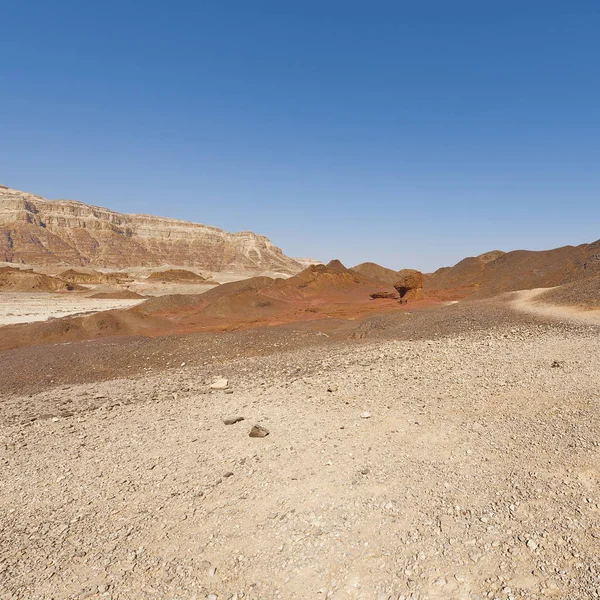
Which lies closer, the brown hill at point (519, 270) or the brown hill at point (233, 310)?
the brown hill at point (233, 310)

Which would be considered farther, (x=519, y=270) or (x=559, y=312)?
(x=519, y=270)

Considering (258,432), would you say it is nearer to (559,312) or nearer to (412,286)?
(559,312)

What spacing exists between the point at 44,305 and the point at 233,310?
25.4 m

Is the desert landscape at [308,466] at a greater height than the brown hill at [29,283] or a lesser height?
lesser

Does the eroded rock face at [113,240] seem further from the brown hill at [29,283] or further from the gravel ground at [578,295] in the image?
the gravel ground at [578,295]

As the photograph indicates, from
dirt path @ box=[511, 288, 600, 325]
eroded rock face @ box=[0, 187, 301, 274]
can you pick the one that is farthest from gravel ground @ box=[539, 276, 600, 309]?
eroded rock face @ box=[0, 187, 301, 274]

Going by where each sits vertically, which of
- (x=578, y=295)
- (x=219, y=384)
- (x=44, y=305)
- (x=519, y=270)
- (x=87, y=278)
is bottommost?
(x=219, y=384)

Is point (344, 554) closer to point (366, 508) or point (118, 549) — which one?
point (366, 508)

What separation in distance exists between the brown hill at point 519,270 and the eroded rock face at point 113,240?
80889mm

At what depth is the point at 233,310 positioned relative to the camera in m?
30.0

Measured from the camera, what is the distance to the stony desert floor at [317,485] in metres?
3.86

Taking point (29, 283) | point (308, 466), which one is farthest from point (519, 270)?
point (29, 283)

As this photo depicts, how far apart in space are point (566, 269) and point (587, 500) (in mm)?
37437

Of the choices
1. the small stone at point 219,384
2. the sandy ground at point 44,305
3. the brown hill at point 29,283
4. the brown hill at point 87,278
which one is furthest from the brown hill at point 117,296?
the small stone at point 219,384
